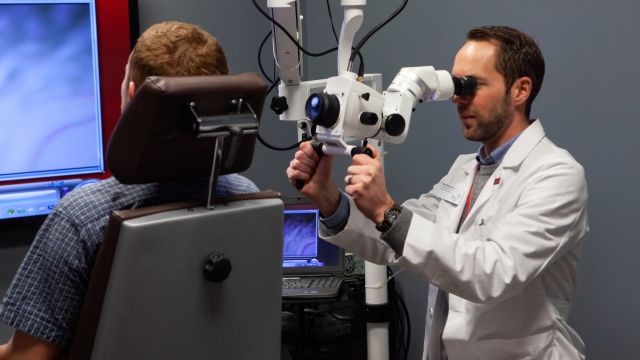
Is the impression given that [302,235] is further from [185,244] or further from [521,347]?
[185,244]

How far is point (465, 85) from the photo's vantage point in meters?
1.79

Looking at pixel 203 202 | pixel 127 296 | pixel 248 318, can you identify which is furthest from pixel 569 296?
pixel 127 296

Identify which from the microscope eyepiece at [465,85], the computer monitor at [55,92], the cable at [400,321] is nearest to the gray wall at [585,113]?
the cable at [400,321]

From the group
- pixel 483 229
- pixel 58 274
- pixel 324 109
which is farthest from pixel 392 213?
pixel 58 274

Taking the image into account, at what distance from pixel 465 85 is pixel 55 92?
1.48 meters

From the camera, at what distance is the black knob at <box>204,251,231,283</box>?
3.88ft

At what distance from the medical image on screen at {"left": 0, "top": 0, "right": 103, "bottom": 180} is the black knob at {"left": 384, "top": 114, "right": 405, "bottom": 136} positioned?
4.83ft

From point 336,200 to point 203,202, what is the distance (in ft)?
1.66

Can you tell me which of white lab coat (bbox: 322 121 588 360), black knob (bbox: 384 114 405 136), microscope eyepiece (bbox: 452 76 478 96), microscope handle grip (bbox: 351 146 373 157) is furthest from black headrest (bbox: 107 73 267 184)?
microscope eyepiece (bbox: 452 76 478 96)

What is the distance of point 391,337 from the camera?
9.81 ft

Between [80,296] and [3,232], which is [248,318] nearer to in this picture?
[80,296]

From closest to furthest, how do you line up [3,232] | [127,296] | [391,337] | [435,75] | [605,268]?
[127,296], [435,75], [605,268], [3,232], [391,337]

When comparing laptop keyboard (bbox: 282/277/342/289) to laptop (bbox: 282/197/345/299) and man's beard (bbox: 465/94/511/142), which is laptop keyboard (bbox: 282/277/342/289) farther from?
man's beard (bbox: 465/94/511/142)

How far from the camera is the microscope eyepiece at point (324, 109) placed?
1418 mm
